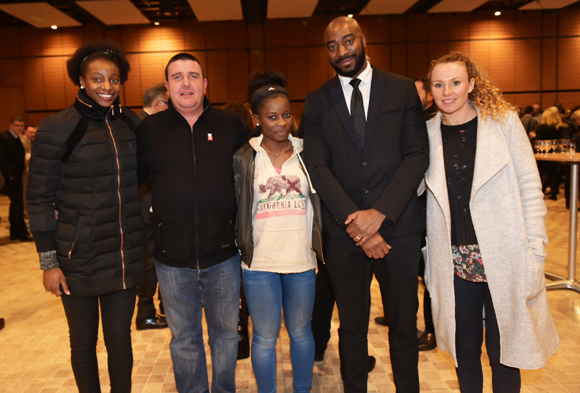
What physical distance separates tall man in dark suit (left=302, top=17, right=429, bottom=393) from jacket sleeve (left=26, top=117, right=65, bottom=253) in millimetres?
1110

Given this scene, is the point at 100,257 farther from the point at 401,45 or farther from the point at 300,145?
the point at 401,45

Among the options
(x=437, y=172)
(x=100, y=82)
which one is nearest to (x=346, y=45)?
(x=437, y=172)

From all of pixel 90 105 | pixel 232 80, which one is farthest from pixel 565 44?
pixel 90 105

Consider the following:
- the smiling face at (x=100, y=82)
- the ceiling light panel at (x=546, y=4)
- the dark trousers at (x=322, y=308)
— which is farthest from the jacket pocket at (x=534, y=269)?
the ceiling light panel at (x=546, y=4)

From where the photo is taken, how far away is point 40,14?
1059cm

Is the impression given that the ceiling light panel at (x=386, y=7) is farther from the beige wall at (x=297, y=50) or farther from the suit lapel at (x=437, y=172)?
the suit lapel at (x=437, y=172)

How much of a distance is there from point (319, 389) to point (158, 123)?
171 centimetres

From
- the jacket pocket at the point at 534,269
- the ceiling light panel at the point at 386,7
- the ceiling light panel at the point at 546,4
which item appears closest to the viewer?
the jacket pocket at the point at 534,269

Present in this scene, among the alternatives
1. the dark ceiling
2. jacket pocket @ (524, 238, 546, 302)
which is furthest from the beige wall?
jacket pocket @ (524, 238, 546, 302)

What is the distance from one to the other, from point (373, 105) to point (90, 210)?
136 centimetres

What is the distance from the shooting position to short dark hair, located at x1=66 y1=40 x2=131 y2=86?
1.96 m

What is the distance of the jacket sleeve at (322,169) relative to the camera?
74.9 inches

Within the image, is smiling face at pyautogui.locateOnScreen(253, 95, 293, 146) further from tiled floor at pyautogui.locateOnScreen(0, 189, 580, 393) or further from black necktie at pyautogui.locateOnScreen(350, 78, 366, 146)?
tiled floor at pyautogui.locateOnScreen(0, 189, 580, 393)

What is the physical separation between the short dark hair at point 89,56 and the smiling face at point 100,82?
0.09ft
